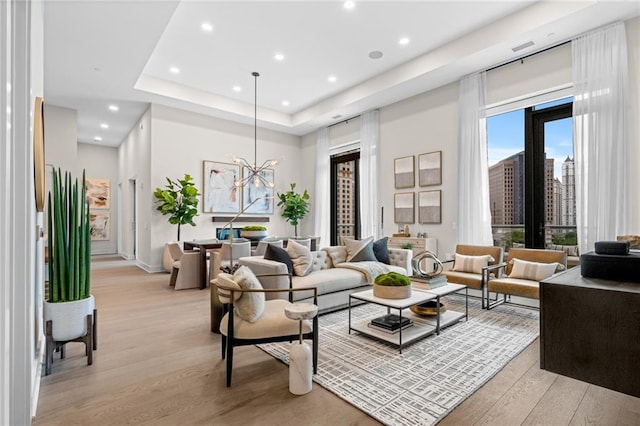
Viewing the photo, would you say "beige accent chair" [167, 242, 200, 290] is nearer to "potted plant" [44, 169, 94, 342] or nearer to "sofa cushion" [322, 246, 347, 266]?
"sofa cushion" [322, 246, 347, 266]

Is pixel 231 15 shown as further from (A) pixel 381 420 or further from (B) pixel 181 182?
(A) pixel 381 420

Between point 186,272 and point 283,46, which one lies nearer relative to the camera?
point 283,46

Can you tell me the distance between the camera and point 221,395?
2150mm

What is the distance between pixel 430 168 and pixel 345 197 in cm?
267

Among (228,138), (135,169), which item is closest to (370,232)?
(228,138)

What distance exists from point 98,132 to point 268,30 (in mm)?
7004

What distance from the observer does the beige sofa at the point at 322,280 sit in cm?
344

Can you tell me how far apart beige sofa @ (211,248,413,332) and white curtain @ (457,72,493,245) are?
1.31 metres

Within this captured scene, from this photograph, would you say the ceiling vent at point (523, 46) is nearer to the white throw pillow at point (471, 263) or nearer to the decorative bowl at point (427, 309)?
the white throw pillow at point (471, 263)

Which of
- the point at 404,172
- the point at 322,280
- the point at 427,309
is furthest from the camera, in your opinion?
the point at 404,172

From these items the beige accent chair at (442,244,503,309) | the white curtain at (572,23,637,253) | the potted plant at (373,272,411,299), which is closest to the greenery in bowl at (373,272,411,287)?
the potted plant at (373,272,411,299)

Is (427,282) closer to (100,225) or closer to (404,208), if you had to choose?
(404,208)

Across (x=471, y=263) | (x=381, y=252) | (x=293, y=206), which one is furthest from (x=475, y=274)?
(x=293, y=206)

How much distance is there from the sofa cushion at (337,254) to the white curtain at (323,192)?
3.52 m
